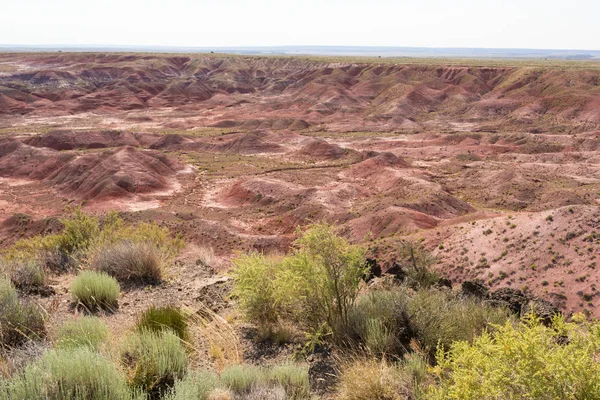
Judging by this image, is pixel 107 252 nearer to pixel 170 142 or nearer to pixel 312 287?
pixel 312 287

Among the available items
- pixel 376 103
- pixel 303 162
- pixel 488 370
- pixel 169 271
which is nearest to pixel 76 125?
pixel 303 162

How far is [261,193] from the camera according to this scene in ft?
122

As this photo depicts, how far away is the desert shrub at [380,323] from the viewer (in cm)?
730

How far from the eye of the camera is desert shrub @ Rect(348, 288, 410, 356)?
7297 millimetres

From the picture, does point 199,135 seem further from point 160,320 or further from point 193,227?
point 160,320

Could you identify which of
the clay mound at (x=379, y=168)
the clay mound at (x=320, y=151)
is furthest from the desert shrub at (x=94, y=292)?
the clay mound at (x=320, y=151)

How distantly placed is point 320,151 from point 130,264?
4336 centimetres

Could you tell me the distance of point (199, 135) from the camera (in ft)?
212

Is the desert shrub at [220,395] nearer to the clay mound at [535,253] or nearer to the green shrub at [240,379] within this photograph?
the green shrub at [240,379]

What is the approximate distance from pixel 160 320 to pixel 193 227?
72.1ft

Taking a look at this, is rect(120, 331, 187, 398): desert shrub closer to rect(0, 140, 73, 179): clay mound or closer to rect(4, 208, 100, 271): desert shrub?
rect(4, 208, 100, 271): desert shrub

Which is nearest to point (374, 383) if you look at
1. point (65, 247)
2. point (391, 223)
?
point (65, 247)

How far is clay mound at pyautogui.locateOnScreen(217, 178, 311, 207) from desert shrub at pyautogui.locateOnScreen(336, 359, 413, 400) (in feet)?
94.4

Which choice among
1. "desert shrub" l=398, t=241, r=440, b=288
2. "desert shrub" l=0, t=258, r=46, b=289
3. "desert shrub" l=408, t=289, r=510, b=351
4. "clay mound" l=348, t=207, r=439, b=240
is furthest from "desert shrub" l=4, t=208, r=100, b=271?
"clay mound" l=348, t=207, r=439, b=240
